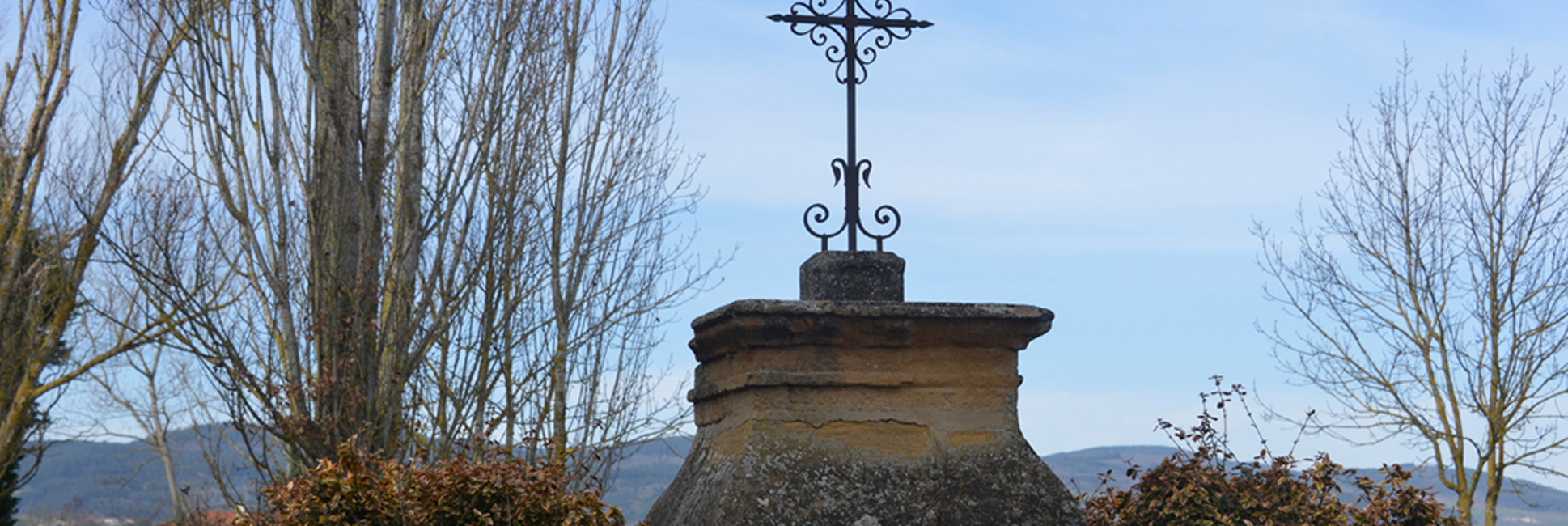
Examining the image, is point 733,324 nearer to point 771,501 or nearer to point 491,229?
point 771,501

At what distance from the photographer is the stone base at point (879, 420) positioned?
10.6ft

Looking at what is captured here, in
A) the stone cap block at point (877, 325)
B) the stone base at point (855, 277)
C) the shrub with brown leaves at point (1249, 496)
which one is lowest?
the shrub with brown leaves at point (1249, 496)

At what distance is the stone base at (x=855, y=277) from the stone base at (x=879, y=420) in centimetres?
19

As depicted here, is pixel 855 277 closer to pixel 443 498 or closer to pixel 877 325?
pixel 877 325

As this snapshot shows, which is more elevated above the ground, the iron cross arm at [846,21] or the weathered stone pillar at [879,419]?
the iron cross arm at [846,21]

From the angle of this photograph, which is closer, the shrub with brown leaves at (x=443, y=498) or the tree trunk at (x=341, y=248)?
the shrub with brown leaves at (x=443, y=498)

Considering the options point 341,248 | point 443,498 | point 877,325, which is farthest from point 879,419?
point 341,248

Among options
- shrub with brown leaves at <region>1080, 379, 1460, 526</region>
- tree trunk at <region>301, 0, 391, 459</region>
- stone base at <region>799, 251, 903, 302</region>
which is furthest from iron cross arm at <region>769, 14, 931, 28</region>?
tree trunk at <region>301, 0, 391, 459</region>

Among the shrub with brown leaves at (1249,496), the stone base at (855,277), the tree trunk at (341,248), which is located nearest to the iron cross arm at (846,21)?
the stone base at (855,277)

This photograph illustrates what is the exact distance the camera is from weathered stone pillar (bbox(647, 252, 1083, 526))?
3223 mm

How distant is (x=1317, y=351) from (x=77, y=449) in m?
160

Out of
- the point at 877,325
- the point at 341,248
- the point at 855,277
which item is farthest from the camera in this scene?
the point at 341,248

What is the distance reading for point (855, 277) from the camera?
3.46 meters

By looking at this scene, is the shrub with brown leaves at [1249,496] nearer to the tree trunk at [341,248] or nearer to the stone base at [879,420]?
the stone base at [879,420]
